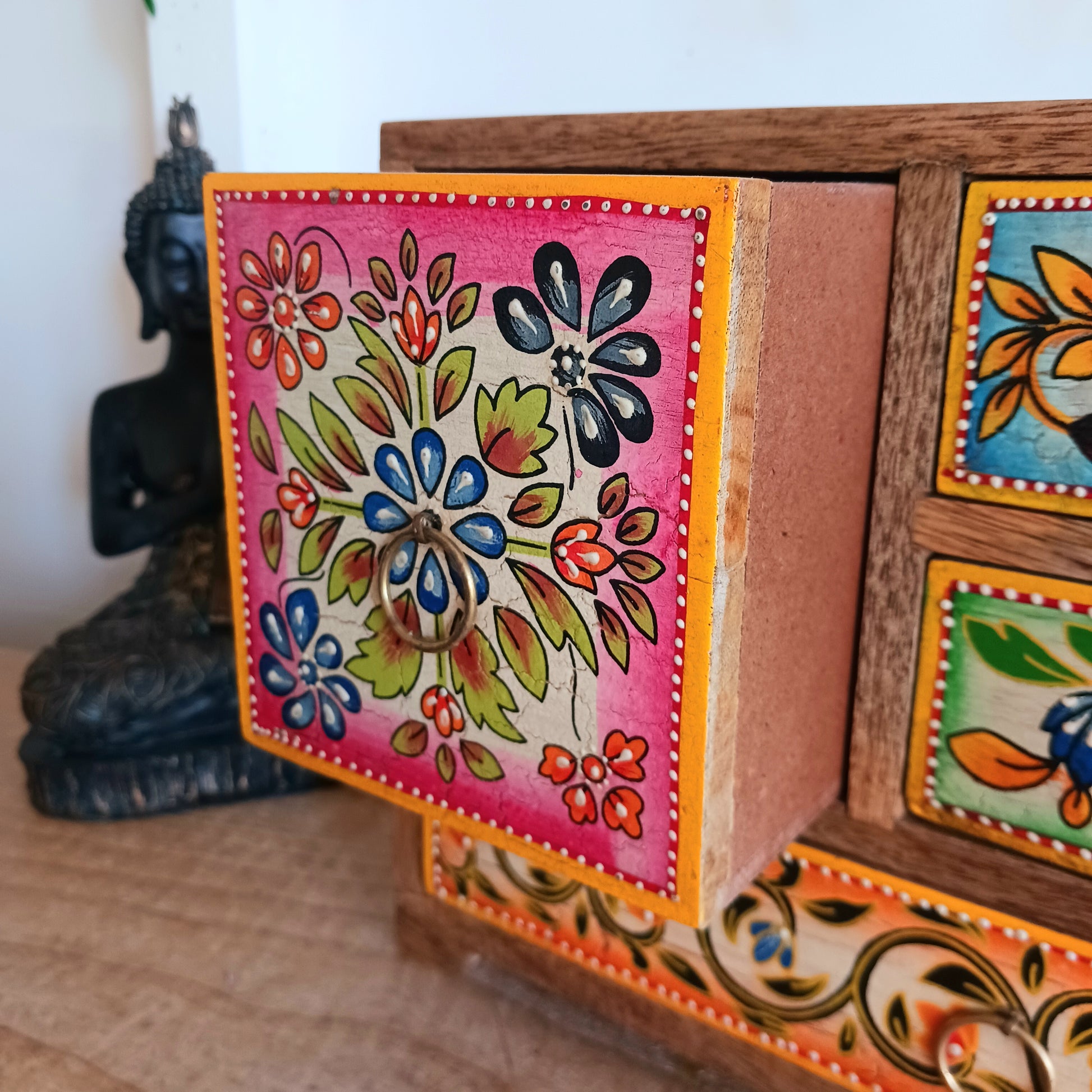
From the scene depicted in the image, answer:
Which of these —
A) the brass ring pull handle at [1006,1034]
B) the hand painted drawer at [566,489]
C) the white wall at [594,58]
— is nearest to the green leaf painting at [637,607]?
the hand painted drawer at [566,489]

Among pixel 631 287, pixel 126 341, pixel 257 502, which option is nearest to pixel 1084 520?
pixel 631 287

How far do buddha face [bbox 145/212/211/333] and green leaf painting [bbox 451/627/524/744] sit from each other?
0.48 metres

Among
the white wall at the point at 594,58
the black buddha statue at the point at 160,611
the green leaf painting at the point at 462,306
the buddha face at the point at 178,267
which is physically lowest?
the black buddha statue at the point at 160,611

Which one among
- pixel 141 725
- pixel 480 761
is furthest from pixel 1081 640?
pixel 141 725

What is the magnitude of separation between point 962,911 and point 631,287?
0.96ft

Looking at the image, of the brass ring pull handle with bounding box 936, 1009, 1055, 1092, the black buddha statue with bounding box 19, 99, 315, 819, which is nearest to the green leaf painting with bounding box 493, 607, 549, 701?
→ the brass ring pull handle with bounding box 936, 1009, 1055, 1092

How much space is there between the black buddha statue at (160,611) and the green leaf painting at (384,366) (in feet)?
1.30

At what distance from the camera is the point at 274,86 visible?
83 centimetres

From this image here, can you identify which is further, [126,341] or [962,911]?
[126,341]

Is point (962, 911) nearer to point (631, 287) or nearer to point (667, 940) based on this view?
point (667, 940)

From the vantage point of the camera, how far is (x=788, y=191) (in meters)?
0.34

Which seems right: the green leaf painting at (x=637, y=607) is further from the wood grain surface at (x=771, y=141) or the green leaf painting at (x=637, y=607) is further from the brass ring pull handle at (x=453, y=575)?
the wood grain surface at (x=771, y=141)

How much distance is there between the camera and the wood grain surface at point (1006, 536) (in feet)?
1.30

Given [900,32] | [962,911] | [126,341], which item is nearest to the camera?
[962,911]
